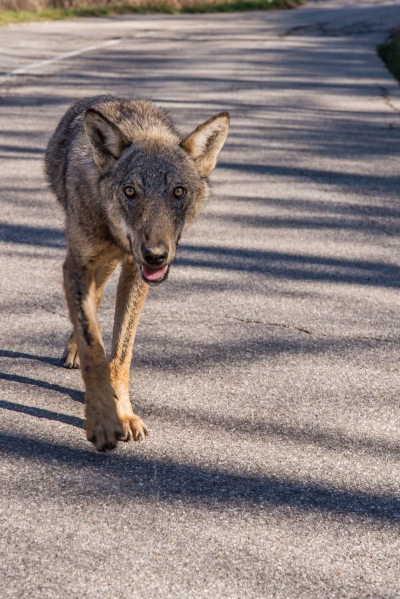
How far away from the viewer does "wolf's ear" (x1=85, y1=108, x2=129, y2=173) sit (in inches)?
161

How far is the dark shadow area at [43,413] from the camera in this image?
3.88 m

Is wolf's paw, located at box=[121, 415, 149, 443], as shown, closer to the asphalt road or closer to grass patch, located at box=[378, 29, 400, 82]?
the asphalt road

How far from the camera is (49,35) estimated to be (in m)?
19.9

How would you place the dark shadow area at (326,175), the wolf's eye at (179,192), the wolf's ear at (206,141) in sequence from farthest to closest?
the dark shadow area at (326,175), the wolf's ear at (206,141), the wolf's eye at (179,192)

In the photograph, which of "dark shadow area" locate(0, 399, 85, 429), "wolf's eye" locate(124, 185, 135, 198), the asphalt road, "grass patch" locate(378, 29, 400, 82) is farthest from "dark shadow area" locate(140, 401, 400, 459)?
"grass patch" locate(378, 29, 400, 82)

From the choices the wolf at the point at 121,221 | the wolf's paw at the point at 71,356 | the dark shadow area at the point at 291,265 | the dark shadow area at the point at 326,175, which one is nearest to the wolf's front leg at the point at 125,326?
the wolf at the point at 121,221

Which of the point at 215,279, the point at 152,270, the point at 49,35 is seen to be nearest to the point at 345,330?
the point at 215,279

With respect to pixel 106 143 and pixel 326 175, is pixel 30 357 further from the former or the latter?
pixel 326 175

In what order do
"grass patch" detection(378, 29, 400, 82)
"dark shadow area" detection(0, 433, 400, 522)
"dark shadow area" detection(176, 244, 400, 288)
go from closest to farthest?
"dark shadow area" detection(0, 433, 400, 522) → "dark shadow area" detection(176, 244, 400, 288) → "grass patch" detection(378, 29, 400, 82)

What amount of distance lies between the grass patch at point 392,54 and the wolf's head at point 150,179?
12.0 metres

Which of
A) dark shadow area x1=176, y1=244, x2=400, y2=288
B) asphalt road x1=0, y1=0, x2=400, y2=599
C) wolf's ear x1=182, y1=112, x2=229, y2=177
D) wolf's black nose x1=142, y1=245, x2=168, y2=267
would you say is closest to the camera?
asphalt road x1=0, y1=0, x2=400, y2=599

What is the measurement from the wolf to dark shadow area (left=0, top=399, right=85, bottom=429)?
0.20 metres

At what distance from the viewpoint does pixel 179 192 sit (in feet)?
13.5

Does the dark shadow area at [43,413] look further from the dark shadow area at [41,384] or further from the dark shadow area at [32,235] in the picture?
the dark shadow area at [32,235]
